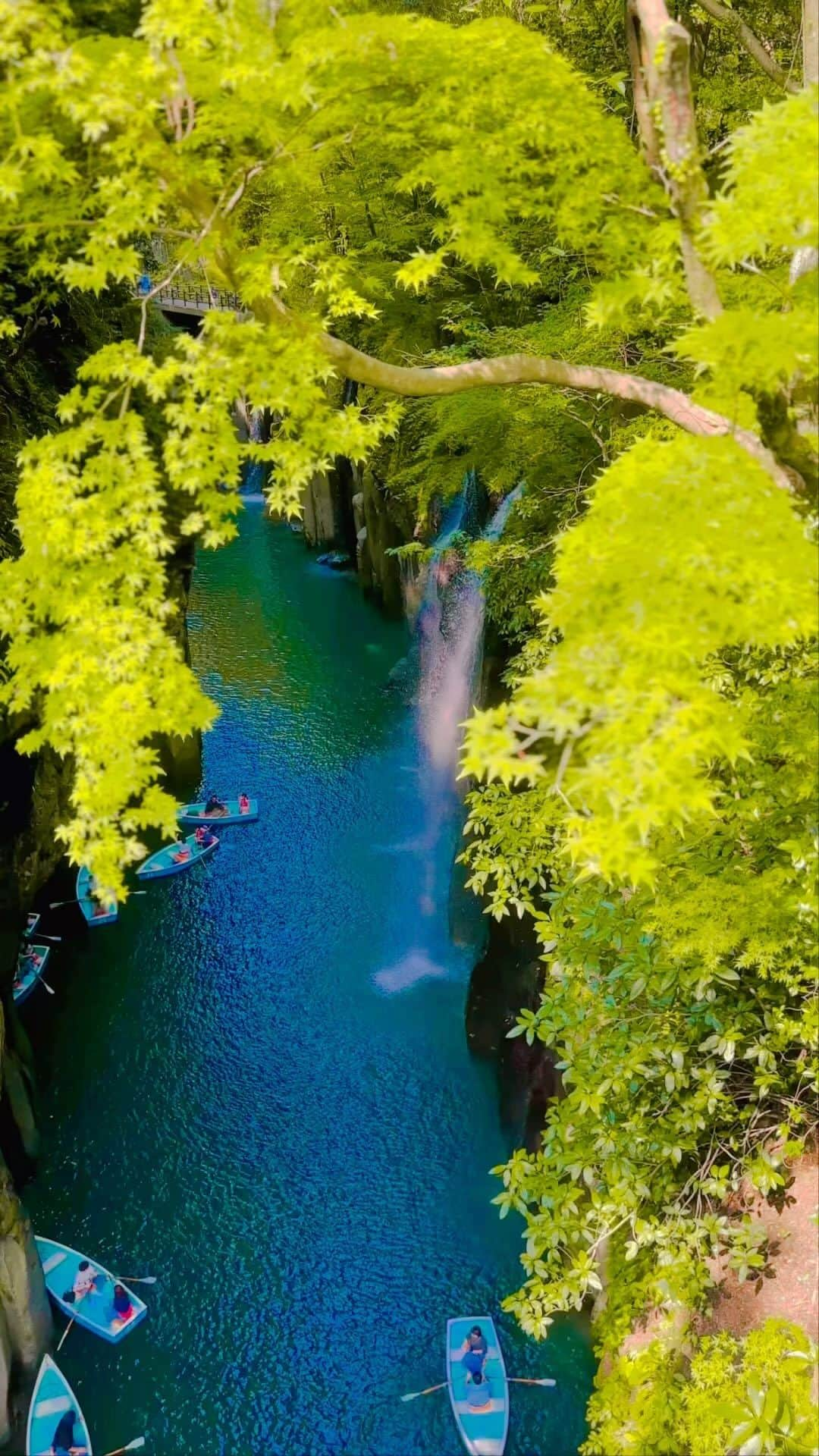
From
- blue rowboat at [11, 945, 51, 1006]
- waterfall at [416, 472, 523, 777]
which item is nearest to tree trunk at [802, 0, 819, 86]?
waterfall at [416, 472, 523, 777]

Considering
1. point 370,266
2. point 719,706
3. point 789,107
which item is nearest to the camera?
point 719,706

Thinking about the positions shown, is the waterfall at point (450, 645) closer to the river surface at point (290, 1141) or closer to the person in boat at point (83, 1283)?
the river surface at point (290, 1141)

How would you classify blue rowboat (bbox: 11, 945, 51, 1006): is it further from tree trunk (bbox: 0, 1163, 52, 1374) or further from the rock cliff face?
the rock cliff face

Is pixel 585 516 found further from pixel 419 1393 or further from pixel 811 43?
pixel 419 1393

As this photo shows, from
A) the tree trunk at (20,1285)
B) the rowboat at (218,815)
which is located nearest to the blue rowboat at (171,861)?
the rowboat at (218,815)

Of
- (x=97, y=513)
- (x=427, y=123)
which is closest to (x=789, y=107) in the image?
(x=427, y=123)

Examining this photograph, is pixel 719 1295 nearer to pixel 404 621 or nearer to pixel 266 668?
pixel 266 668
